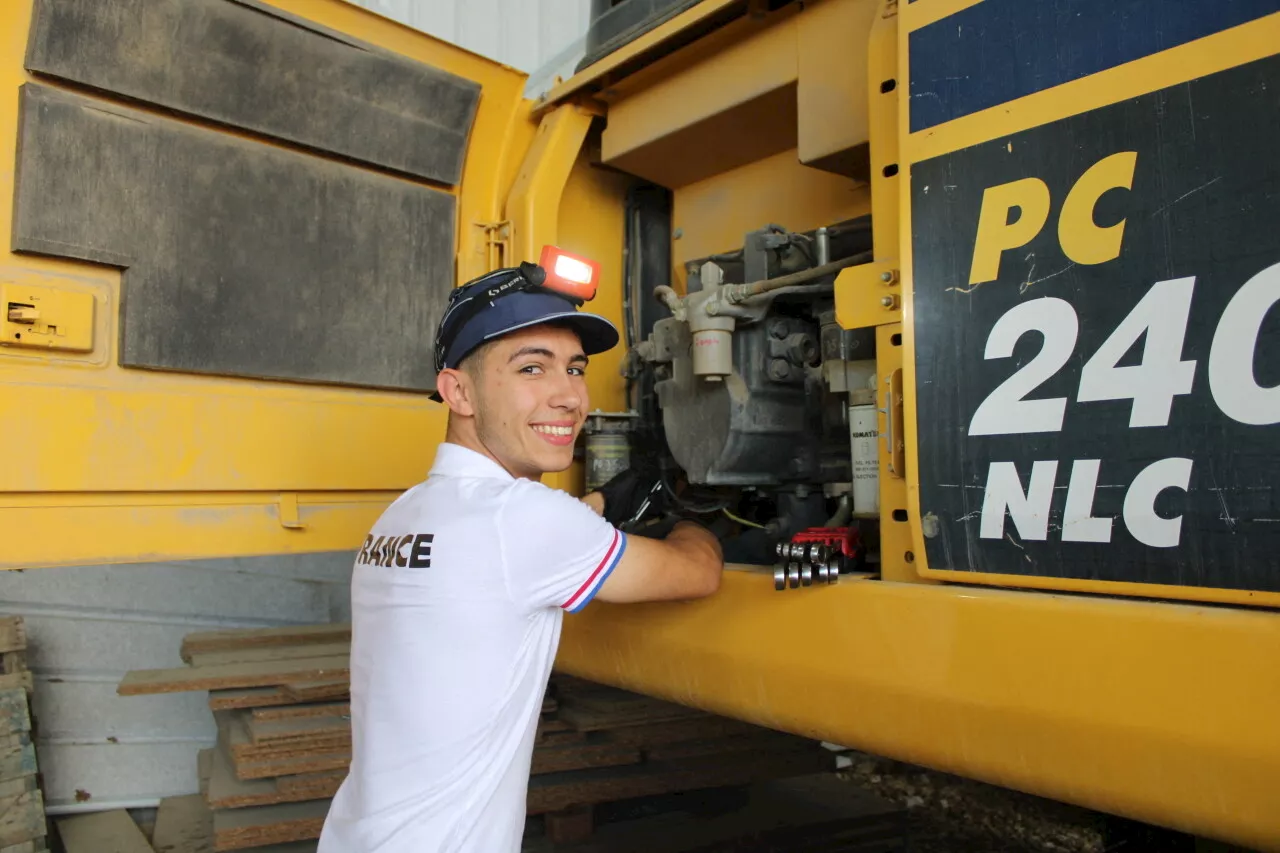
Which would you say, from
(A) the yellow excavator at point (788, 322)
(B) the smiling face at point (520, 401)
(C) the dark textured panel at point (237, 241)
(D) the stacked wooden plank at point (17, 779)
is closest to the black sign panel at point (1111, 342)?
(A) the yellow excavator at point (788, 322)

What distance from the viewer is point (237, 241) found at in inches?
78.1

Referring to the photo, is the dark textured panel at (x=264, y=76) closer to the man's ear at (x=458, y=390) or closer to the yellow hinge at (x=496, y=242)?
the yellow hinge at (x=496, y=242)

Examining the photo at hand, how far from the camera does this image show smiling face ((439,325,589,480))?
58.9 inches

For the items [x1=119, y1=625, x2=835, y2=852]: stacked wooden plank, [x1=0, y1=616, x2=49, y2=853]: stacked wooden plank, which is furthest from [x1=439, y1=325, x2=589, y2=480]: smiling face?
[x1=0, y1=616, x2=49, y2=853]: stacked wooden plank

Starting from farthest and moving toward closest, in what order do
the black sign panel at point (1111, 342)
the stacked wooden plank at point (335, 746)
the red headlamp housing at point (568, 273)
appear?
the stacked wooden plank at point (335, 746) < the red headlamp housing at point (568, 273) < the black sign panel at point (1111, 342)

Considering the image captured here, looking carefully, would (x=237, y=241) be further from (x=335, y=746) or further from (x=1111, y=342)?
(x=1111, y=342)

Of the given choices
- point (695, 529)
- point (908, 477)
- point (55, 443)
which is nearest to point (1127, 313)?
point (908, 477)

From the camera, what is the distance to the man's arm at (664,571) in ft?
4.59

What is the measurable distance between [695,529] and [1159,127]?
94 cm

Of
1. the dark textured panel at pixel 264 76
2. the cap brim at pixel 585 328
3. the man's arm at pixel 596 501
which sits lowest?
the man's arm at pixel 596 501

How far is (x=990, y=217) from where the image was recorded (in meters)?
1.26

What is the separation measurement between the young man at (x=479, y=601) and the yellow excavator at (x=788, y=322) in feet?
1.07

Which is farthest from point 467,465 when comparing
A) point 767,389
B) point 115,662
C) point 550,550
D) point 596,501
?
point 115,662

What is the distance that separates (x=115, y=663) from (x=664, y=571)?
137 inches
